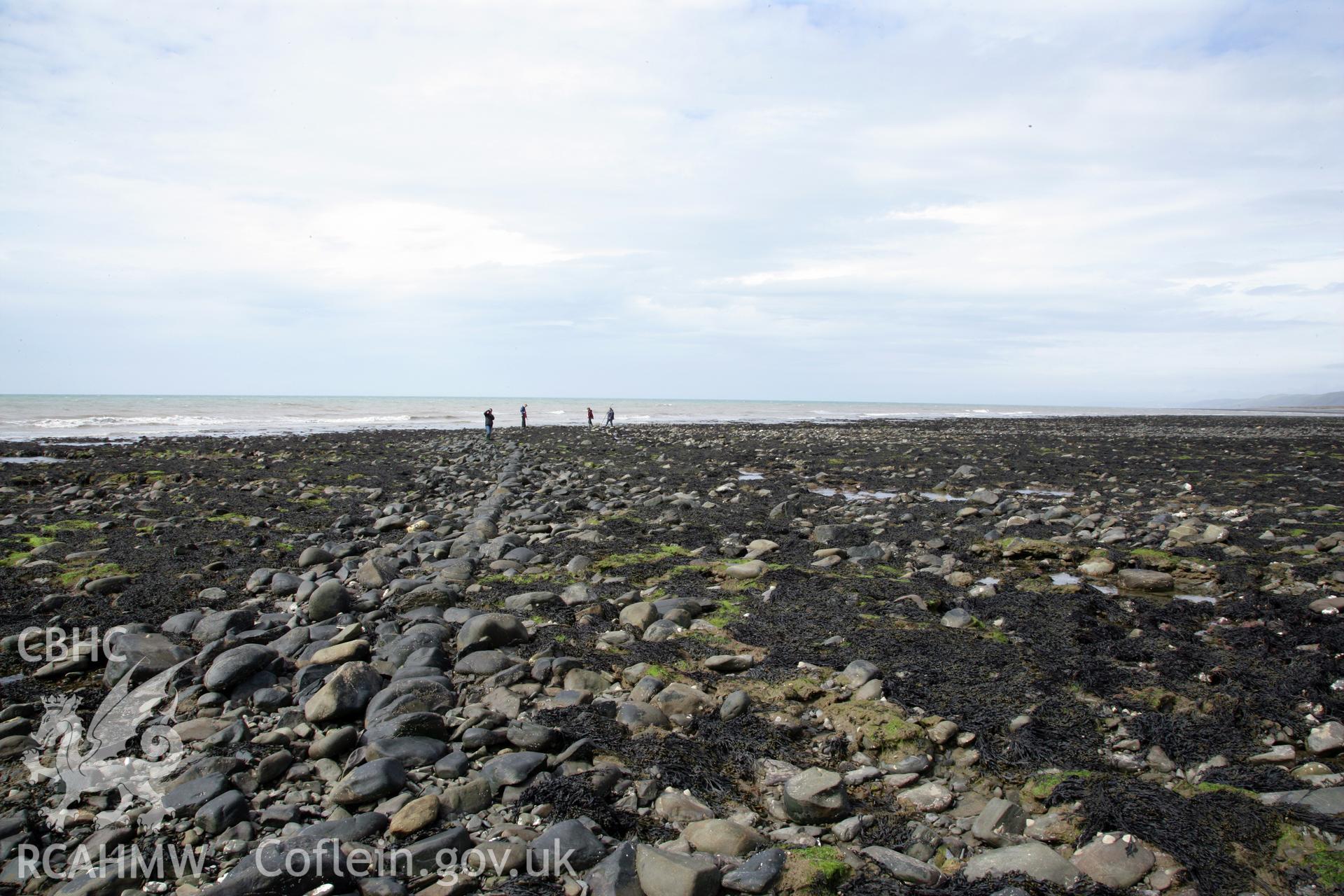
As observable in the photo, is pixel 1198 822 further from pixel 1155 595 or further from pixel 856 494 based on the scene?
pixel 856 494

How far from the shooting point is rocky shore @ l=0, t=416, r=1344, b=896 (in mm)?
3555

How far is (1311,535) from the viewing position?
10.2 meters

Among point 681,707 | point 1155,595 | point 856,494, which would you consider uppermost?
point 856,494

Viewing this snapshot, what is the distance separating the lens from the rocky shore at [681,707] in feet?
11.7

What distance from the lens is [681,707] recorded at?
518 cm

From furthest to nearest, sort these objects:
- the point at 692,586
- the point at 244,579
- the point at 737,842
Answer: the point at 244,579 → the point at 692,586 → the point at 737,842

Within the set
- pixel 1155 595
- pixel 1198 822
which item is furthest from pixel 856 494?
pixel 1198 822

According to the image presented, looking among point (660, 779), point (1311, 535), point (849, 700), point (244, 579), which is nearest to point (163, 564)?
point (244, 579)

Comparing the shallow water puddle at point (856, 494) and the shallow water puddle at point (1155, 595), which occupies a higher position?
the shallow water puddle at point (856, 494)

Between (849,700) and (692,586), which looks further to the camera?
(692,586)

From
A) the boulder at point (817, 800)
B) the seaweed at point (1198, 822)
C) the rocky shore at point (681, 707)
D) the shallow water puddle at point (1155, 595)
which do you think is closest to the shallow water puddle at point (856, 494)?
the rocky shore at point (681, 707)

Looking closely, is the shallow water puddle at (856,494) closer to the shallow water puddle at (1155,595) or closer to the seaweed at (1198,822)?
the shallow water puddle at (1155,595)

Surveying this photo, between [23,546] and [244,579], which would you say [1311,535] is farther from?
[23,546]

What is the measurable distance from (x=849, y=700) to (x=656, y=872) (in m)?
2.28
